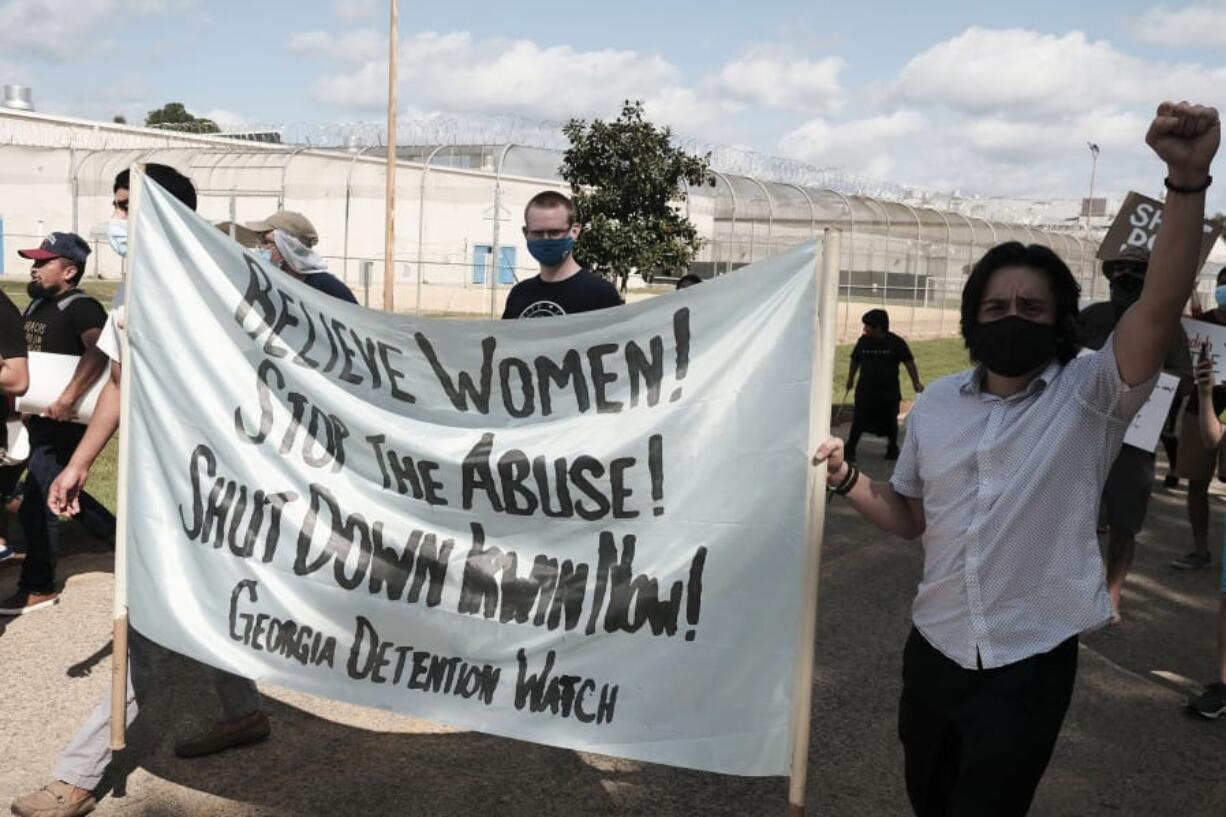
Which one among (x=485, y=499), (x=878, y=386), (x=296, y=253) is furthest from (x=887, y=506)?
(x=878, y=386)

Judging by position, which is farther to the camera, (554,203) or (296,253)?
(554,203)

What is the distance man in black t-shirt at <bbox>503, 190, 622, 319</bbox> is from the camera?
4879mm

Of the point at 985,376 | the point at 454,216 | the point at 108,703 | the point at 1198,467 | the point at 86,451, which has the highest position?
the point at 454,216

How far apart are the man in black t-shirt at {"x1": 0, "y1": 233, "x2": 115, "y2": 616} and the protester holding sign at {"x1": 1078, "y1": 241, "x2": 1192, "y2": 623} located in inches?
201

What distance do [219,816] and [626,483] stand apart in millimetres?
1842

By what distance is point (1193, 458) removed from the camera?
729cm

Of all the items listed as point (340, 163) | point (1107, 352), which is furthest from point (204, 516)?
point (340, 163)

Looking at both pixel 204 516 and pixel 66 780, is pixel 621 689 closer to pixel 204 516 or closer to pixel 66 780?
pixel 204 516

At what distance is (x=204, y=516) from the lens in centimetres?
379

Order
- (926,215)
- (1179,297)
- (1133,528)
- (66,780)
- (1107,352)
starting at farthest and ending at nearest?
(926,215) < (1133,528) < (66,780) < (1107,352) < (1179,297)

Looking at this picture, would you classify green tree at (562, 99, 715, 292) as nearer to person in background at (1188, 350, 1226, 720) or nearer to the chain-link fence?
the chain-link fence

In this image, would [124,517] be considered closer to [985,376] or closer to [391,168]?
[985,376]

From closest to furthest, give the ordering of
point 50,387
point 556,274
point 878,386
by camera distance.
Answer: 1. point 556,274
2. point 50,387
3. point 878,386

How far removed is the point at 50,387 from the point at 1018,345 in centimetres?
477
